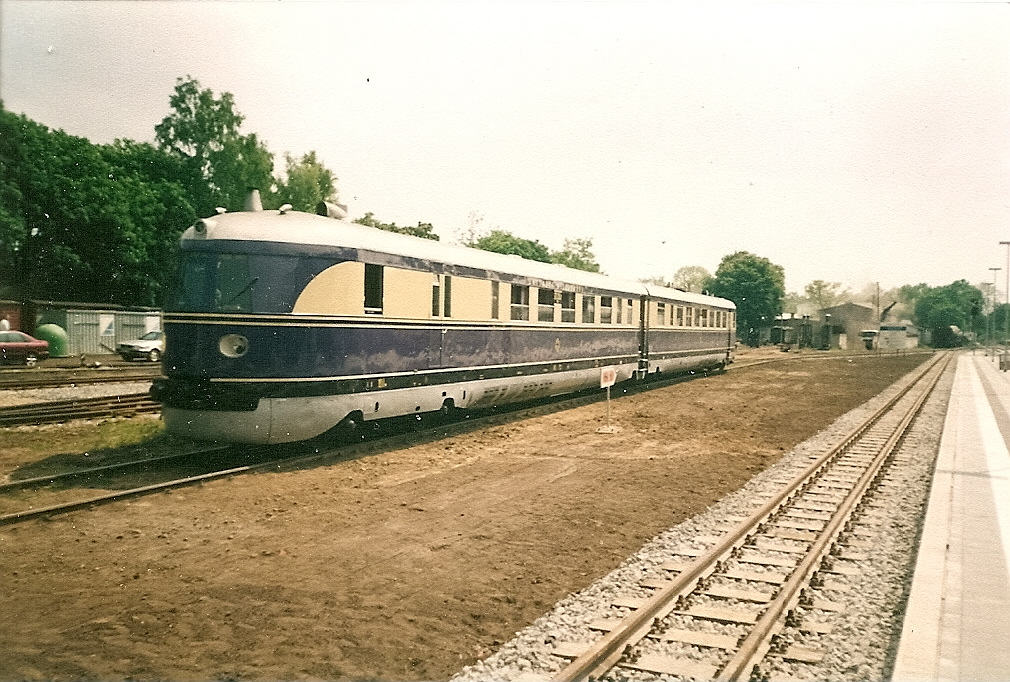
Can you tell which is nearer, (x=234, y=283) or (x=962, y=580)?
(x=962, y=580)

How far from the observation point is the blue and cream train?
9.89 metres

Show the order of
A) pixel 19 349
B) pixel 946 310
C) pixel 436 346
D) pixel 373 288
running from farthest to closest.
A: pixel 946 310 < pixel 19 349 < pixel 436 346 < pixel 373 288

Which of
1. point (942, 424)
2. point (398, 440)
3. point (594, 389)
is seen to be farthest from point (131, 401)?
point (942, 424)

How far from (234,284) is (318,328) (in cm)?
126

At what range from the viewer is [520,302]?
52.7 feet

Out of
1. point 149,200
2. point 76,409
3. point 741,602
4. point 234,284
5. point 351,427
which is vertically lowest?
point 741,602

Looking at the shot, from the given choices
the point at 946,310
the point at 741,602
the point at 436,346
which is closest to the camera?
the point at 741,602

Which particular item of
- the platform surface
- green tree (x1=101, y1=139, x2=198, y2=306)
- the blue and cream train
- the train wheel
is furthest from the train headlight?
green tree (x1=101, y1=139, x2=198, y2=306)

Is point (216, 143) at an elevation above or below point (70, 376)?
above

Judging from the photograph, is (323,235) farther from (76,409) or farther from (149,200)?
(149,200)

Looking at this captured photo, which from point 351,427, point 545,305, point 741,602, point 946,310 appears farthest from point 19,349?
point 946,310

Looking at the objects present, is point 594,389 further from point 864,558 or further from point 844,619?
point 844,619

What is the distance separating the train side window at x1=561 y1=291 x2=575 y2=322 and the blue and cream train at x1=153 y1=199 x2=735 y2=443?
310cm

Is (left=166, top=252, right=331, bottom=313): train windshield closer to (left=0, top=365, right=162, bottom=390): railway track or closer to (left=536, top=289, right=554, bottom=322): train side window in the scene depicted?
(left=536, top=289, right=554, bottom=322): train side window
